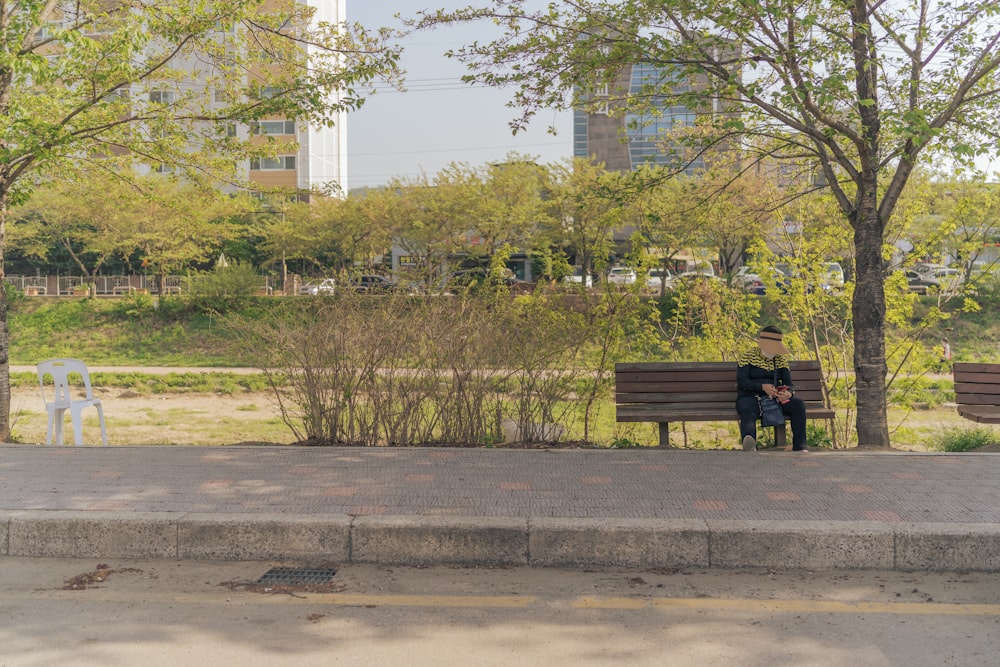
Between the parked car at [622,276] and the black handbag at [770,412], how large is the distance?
180 centimetres

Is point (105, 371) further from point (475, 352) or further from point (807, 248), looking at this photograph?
point (807, 248)

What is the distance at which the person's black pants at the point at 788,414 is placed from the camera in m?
8.09

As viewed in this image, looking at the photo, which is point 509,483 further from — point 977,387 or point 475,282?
point 977,387

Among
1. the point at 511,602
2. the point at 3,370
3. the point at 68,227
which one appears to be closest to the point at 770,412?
the point at 511,602

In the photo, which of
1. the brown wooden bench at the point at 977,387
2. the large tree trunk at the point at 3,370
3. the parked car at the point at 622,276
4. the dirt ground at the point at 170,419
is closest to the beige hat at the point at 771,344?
the parked car at the point at 622,276

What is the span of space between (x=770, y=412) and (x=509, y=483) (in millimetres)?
3046

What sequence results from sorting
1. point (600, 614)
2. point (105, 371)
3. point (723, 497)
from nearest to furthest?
point (600, 614)
point (723, 497)
point (105, 371)

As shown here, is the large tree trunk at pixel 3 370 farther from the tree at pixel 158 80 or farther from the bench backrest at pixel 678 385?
the bench backrest at pixel 678 385

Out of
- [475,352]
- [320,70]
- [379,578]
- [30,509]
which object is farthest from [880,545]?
[320,70]

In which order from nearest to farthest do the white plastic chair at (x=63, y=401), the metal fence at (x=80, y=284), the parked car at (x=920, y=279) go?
the white plastic chair at (x=63, y=401) < the parked car at (x=920, y=279) < the metal fence at (x=80, y=284)

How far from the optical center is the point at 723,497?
6.02m

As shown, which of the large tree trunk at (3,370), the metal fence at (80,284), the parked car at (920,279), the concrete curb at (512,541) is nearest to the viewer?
the concrete curb at (512,541)

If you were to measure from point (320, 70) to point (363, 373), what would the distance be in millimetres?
3939

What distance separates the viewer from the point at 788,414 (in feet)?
26.9
